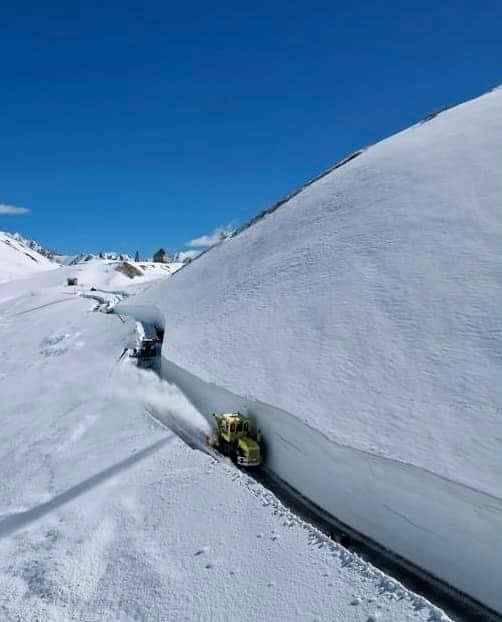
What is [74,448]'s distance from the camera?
13.4 meters

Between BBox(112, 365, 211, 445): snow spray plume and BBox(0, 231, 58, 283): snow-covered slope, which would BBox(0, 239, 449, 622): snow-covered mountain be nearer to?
BBox(112, 365, 211, 445): snow spray plume

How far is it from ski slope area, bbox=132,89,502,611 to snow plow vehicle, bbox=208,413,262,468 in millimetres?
490

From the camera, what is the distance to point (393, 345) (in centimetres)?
1114

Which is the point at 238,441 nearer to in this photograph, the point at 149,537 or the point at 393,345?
the point at 149,537

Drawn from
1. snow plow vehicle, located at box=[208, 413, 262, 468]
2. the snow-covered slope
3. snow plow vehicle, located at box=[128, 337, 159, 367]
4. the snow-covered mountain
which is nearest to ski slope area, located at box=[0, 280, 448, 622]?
the snow-covered mountain

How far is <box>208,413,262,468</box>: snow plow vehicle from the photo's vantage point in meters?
11.8

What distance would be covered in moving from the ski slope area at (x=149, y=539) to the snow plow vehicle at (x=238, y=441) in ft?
1.91

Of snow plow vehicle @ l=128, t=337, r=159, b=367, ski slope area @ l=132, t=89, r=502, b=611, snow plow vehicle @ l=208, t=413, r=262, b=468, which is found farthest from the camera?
snow plow vehicle @ l=128, t=337, r=159, b=367

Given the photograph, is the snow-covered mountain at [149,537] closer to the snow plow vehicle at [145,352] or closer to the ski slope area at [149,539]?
the ski slope area at [149,539]

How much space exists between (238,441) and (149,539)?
3757 millimetres

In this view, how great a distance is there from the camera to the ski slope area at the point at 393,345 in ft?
26.2

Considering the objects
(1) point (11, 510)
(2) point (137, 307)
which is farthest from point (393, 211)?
(2) point (137, 307)

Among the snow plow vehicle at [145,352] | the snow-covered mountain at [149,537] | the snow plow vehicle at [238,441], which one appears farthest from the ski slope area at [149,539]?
the snow plow vehicle at [145,352]

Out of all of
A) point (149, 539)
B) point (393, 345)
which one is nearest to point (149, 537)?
point (149, 539)
